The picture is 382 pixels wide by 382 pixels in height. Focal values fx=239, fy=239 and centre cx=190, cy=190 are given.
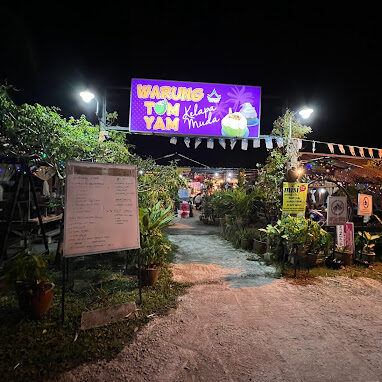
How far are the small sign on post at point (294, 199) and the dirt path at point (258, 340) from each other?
88.7 inches

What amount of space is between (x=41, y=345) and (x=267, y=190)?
281 inches

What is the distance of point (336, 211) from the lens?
21.3ft

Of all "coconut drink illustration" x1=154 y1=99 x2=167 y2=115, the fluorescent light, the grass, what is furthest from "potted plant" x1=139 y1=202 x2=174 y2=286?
the fluorescent light

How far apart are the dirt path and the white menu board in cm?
141

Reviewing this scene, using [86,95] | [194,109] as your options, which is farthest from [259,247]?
[86,95]

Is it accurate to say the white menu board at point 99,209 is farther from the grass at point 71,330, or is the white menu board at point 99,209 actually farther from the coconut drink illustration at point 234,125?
the coconut drink illustration at point 234,125

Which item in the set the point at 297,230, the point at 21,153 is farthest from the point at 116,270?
the point at 297,230

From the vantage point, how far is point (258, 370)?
2717 millimetres

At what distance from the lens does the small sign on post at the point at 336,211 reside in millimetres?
6434

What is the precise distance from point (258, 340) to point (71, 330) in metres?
2.57

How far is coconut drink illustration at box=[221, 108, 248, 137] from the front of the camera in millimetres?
9344

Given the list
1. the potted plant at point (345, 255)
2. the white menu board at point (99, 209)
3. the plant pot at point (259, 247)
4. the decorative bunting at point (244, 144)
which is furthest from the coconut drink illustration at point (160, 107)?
the potted plant at point (345, 255)

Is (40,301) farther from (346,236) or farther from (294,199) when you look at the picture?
(346,236)

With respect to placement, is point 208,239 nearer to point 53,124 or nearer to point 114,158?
point 114,158
